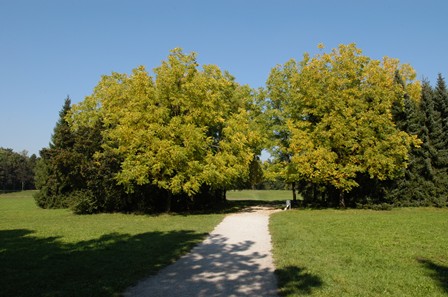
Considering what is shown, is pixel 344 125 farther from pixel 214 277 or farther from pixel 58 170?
pixel 58 170

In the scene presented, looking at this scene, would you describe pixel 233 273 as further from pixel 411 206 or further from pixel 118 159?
pixel 411 206

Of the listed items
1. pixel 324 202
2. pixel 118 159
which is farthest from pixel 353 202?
pixel 118 159

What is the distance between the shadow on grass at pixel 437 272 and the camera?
23.5ft

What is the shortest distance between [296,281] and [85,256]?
5974mm

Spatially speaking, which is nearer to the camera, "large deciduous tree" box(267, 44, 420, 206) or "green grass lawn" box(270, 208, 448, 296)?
"green grass lawn" box(270, 208, 448, 296)

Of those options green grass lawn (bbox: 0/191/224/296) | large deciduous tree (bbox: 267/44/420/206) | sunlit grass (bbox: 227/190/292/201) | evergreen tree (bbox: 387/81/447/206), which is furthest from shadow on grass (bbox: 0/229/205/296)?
sunlit grass (bbox: 227/190/292/201)

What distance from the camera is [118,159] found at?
77.8ft

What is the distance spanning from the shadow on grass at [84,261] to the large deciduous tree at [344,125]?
43.9ft

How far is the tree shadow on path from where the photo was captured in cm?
659

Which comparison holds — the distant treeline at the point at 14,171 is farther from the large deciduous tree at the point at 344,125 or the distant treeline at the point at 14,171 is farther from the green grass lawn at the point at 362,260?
the green grass lawn at the point at 362,260

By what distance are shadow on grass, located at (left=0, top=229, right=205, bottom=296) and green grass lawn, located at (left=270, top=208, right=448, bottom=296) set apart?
3.21 meters

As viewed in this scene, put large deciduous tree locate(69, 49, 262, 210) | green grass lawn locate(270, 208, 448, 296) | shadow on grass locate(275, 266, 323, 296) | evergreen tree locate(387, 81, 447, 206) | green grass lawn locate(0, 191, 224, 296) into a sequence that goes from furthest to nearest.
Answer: evergreen tree locate(387, 81, 447, 206)
large deciduous tree locate(69, 49, 262, 210)
green grass lawn locate(0, 191, 224, 296)
green grass lawn locate(270, 208, 448, 296)
shadow on grass locate(275, 266, 323, 296)

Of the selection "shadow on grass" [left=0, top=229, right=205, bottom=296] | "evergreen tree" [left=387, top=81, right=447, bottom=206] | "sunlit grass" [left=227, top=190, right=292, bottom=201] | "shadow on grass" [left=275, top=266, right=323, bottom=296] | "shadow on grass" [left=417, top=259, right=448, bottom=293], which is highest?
"evergreen tree" [left=387, top=81, right=447, bottom=206]

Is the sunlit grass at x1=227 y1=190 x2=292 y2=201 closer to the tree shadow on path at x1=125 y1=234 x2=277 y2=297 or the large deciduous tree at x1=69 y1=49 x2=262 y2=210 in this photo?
the large deciduous tree at x1=69 y1=49 x2=262 y2=210
